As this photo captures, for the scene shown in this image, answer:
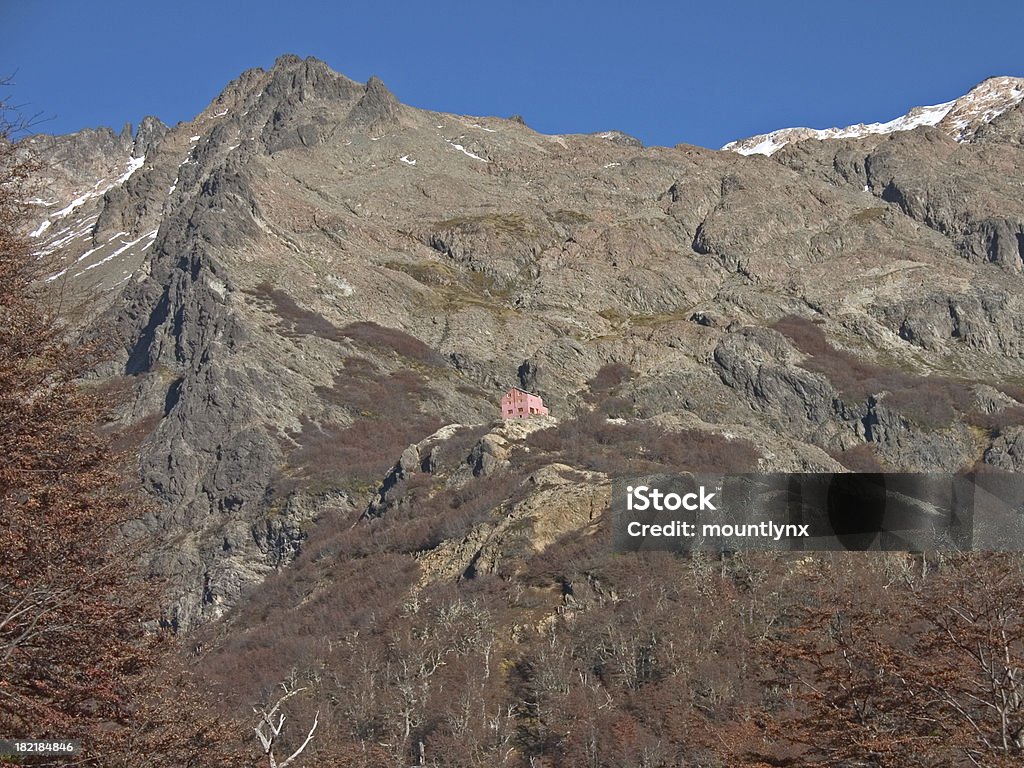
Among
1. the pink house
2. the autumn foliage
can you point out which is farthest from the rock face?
the autumn foliage

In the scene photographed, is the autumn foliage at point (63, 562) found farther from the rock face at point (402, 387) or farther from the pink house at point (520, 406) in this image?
the pink house at point (520, 406)

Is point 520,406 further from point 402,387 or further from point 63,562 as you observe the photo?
point 63,562

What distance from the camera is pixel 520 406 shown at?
147 metres

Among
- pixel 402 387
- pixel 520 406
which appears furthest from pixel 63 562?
pixel 402 387

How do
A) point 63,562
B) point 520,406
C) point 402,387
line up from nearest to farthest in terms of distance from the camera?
point 63,562 < point 520,406 < point 402,387

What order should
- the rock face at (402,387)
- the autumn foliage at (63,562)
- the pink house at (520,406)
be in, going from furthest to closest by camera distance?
the pink house at (520,406)
the rock face at (402,387)
the autumn foliage at (63,562)

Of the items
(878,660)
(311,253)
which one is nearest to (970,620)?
(878,660)

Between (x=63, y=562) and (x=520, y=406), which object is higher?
(x=520, y=406)

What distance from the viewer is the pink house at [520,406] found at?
480ft

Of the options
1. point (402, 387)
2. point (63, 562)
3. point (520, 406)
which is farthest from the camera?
point (402, 387)

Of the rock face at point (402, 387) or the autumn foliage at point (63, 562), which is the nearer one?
the autumn foliage at point (63, 562)

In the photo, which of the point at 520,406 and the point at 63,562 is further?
the point at 520,406

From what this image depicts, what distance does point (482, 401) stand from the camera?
547 feet

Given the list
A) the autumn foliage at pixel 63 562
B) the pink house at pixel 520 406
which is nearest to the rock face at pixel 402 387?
the pink house at pixel 520 406
